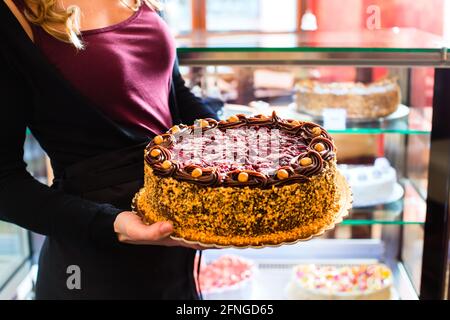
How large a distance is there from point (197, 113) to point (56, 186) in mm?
475

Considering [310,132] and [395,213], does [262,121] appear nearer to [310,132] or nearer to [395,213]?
[310,132]

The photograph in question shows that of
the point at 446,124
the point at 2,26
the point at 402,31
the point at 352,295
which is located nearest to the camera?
the point at 2,26

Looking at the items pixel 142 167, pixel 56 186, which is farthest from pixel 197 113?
pixel 56 186

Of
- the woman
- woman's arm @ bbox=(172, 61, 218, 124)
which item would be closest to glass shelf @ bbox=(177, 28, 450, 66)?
woman's arm @ bbox=(172, 61, 218, 124)

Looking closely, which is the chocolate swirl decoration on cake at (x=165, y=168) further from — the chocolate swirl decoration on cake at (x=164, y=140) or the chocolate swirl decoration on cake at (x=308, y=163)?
the chocolate swirl decoration on cake at (x=308, y=163)

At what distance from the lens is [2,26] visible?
1.21 metres

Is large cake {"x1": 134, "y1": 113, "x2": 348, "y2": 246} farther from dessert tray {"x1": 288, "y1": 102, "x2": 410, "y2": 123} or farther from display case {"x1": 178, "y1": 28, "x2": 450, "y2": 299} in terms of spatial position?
dessert tray {"x1": 288, "y1": 102, "x2": 410, "y2": 123}

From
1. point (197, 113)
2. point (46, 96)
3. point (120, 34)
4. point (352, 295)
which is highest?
point (120, 34)

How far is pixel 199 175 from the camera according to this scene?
1241mm

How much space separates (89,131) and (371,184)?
1323 millimetres

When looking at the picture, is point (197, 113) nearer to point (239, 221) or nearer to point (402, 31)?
point (239, 221)

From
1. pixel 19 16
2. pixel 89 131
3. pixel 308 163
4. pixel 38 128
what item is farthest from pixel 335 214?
pixel 19 16

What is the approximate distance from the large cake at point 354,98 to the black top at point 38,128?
1.17 meters

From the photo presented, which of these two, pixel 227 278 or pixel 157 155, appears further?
pixel 227 278
